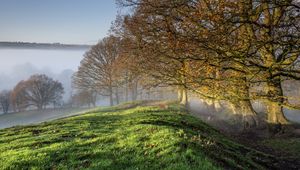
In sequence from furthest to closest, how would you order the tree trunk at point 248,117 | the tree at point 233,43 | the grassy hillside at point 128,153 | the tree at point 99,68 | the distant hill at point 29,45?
the distant hill at point 29,45 → the tree at point 99,68 → the tree trunk at point 248,117 → the tree at point 233,43 → the grassy hillside at point 128,153

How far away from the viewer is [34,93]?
107750 mm

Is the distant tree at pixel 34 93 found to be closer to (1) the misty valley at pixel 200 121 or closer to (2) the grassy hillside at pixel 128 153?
(1) the misty valley at pixel 200 121

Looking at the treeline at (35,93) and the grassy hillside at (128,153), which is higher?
the treeline at (35,93)

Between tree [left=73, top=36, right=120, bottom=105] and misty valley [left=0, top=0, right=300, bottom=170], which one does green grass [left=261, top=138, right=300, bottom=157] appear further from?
tree [left=73, top=36, right=120, bottom=105]

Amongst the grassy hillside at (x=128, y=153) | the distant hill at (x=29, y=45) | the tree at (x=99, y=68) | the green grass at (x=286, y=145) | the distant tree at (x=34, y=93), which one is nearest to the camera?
the grassy hillside at (x=128, y=153)

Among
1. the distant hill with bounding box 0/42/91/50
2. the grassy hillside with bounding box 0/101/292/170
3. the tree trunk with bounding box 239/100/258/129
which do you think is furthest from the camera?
the distant hill with bounding box 0/42/91/50

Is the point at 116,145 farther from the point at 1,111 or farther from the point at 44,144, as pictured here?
the point at 1,111

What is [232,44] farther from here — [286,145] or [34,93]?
[34,93]

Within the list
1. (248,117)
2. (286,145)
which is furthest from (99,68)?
(286,145)

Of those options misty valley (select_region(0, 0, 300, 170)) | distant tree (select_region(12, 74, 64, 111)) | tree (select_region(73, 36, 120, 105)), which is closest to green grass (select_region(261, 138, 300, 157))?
misty valley (select_region(0, 0, 300, 170))

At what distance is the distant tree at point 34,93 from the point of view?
350ft

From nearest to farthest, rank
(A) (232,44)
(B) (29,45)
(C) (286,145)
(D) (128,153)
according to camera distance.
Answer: (D) (128,153), (A) (232,44), (C) (286,145), (B) (29,45)

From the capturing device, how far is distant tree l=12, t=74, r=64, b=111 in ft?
350

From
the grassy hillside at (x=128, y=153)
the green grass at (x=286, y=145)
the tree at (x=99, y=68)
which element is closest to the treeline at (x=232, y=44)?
the green grass at (x=286, y=145)
